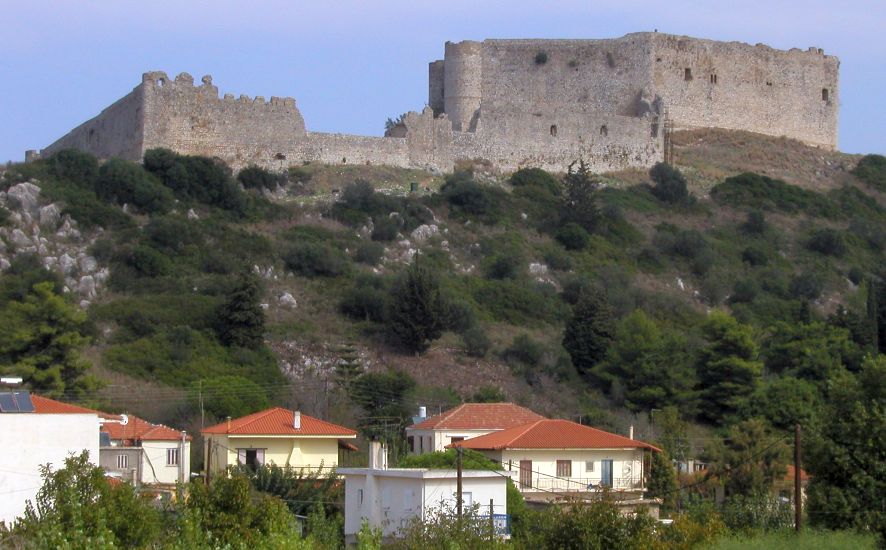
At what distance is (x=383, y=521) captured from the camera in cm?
2353

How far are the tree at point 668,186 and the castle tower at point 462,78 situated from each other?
634 cm

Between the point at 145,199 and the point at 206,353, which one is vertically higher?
the point at 145,199

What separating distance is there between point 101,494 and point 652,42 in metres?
41.5

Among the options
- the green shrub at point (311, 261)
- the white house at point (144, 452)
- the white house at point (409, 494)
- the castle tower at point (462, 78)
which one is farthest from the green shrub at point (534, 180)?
the white house at point (409, 494)

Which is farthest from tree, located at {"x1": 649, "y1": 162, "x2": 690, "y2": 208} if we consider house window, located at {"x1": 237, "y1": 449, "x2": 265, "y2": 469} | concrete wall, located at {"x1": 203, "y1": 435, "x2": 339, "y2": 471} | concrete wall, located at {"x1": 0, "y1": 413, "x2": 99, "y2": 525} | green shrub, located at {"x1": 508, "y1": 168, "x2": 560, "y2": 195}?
concrete wall, located at {"x1": 0, "y1": 413, "x2": 99, "y2": 525}

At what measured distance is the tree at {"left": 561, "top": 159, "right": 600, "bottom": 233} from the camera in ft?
165

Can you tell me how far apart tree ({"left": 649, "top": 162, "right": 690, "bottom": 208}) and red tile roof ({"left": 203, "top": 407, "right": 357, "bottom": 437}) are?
84.3ft

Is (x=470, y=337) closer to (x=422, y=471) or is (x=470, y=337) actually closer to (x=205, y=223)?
(x=205, y=223)

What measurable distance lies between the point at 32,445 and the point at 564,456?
32.2 ft

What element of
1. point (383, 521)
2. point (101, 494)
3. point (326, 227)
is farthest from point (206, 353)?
point (101, 494)

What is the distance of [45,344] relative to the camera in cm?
3481

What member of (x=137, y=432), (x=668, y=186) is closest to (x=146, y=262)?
(x=137, y=432)

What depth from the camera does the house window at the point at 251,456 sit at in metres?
29.1

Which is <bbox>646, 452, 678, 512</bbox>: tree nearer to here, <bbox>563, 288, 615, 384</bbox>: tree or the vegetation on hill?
the vegetation on hill
